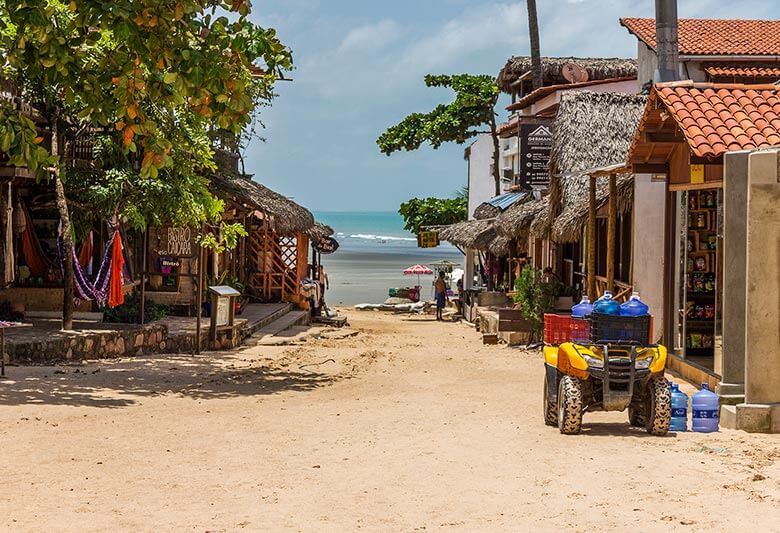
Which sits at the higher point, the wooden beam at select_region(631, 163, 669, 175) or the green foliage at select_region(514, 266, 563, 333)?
the wooden beam at select_region(631, 163, 669, 175)

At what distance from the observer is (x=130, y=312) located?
18656mm

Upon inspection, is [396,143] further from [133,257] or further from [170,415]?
[170,415]

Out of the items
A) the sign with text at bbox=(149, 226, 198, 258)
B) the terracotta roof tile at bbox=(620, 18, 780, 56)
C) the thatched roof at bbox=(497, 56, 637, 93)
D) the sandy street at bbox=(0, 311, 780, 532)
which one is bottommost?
the sandy street at bbox=(0, 311, 780, 532)

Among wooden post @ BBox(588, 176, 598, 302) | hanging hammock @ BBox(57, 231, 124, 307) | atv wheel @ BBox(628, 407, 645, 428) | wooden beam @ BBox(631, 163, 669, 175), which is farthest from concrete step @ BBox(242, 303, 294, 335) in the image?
atv wheel @ BBox(628, 407, 645, 428)

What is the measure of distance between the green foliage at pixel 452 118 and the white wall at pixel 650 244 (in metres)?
21.1

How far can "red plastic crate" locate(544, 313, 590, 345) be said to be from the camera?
9.65m

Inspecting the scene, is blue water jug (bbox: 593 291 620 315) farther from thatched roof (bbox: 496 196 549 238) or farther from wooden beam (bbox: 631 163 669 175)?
thatched roof (bbox: 496 196 549 238)

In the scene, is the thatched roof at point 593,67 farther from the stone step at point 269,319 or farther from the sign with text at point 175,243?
the sign with text at point 175,243

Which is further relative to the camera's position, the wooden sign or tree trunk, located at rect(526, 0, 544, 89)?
the wooden sign

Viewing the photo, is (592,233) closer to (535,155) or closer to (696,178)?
(696,178)

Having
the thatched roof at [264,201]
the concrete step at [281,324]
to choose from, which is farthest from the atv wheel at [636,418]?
the thatched roof at [264,201]

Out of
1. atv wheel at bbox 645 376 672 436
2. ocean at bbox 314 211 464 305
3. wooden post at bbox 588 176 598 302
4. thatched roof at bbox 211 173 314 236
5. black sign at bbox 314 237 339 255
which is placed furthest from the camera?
ocean at bbox 314 211 464 305

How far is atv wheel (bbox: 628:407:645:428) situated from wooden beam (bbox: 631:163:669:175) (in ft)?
16.2

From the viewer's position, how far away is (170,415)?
34.9 feet
